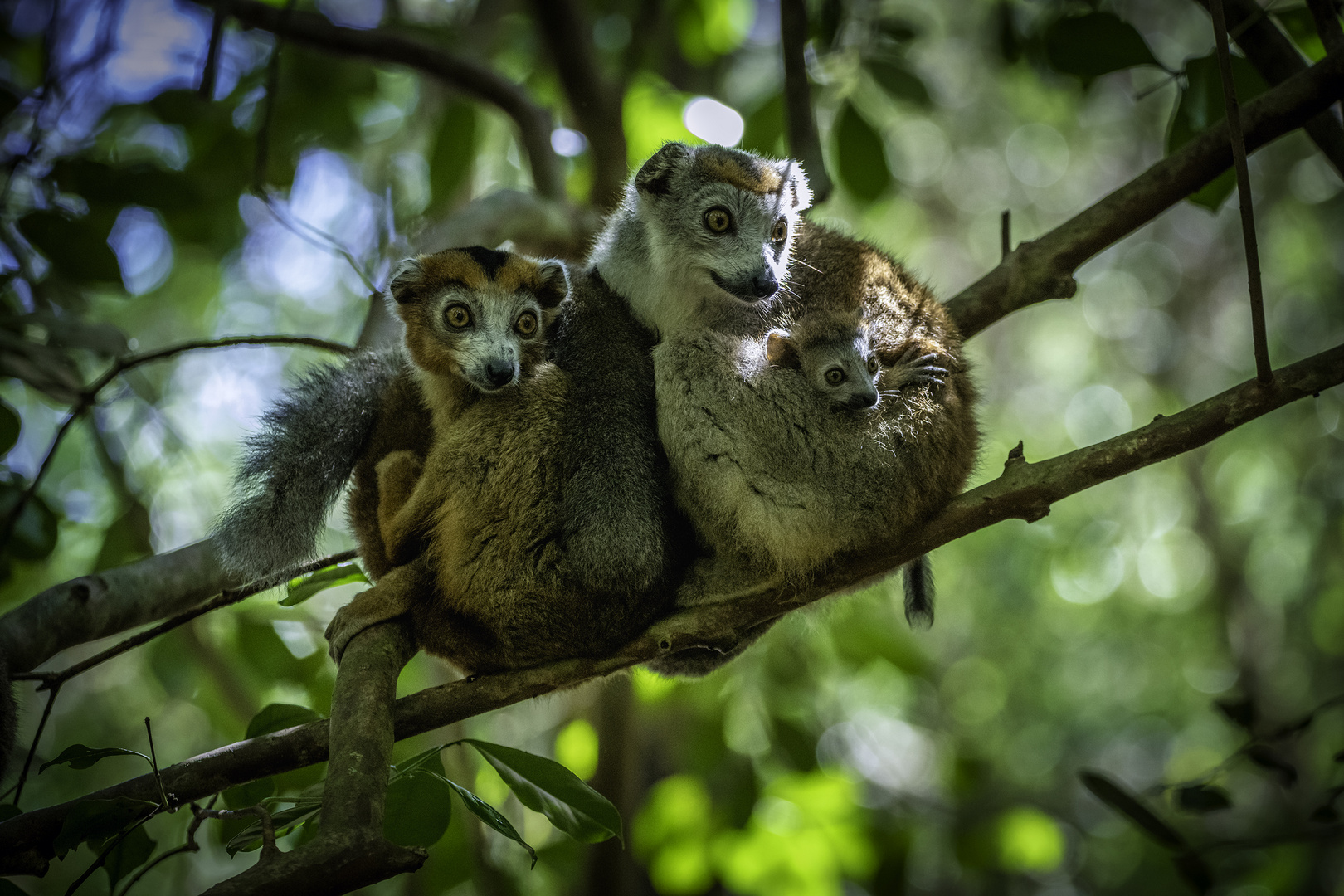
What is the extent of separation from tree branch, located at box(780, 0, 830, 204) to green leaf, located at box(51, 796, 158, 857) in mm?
4874

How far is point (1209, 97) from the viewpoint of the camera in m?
4.64

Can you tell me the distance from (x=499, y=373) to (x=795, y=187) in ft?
6.99

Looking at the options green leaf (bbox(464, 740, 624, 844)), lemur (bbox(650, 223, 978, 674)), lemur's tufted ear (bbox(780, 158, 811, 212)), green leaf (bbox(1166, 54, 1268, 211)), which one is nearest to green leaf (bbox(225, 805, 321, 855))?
green leaf (bbox(464, 740, 624, 844))

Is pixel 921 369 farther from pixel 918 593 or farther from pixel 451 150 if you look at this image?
pixel 451 150

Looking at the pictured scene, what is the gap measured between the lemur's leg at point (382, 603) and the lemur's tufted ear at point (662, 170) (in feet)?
8.07

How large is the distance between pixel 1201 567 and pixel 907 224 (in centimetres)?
853

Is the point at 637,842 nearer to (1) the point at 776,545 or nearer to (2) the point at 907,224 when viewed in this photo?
(1) the point at 776,545

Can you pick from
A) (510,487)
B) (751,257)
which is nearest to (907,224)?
(751,257)

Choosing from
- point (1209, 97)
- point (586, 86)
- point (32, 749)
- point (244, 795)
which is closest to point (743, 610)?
point (244, 795)

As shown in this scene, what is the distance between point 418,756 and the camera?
3361 millimetres

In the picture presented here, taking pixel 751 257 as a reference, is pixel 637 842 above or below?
below

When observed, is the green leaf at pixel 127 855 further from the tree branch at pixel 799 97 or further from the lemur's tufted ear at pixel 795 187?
the tree branch at pixel 799 97

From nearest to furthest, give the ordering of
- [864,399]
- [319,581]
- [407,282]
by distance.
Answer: [864,399], [319,581], [407,282]

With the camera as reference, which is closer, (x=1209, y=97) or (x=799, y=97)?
(x=1209, y=97)
